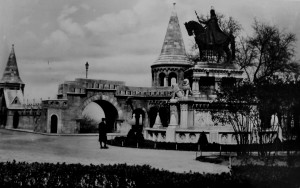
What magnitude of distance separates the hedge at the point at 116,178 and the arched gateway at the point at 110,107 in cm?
2883

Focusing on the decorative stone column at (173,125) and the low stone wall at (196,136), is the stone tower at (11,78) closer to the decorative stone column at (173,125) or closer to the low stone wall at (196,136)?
the decorative stone column at (173,125)

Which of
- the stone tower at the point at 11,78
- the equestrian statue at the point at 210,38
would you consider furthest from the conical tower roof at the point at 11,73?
the equestrian statue at the point at 210,38

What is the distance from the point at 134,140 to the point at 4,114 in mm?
35683

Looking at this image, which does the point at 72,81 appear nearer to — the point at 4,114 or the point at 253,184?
the point at 4,114

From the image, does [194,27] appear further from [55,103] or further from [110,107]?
[110,107]

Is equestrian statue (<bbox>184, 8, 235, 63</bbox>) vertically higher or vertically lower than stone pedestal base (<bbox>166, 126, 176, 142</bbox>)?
higher

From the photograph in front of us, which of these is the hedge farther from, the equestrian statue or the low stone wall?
the equestrian statue

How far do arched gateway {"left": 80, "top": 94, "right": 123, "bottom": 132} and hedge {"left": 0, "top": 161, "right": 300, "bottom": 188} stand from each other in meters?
28.8

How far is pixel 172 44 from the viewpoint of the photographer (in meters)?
44.0

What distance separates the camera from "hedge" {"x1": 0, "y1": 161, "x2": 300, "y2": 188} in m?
8.25

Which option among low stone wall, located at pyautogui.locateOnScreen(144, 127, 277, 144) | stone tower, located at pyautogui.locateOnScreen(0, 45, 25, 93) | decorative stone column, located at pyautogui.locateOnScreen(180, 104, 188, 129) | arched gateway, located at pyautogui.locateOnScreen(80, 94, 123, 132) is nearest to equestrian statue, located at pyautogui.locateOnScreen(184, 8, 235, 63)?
decorative stone column, located at pyautogui.locateOnScreen(180, 104, 188, 129)

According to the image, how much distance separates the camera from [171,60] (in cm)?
4356

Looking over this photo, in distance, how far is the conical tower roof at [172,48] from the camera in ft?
144

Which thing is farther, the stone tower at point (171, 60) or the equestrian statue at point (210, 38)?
the stone tower at point (171, 60)
